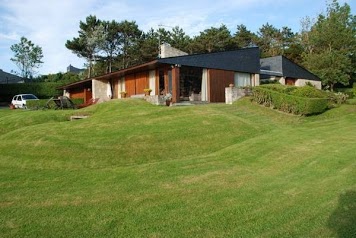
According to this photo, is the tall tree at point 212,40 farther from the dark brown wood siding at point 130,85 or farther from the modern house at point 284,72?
the dark brown wood siding at point 130,85

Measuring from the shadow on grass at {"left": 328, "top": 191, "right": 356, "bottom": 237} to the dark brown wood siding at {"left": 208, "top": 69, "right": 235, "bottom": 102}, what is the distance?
18.6 meters

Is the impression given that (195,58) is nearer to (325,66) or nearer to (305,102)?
(305,102)

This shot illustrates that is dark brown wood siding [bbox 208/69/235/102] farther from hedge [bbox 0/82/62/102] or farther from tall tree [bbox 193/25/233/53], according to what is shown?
tall tree [bbox 193/25/233/53]

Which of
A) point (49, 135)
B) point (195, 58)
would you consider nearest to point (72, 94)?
point (195, 58)

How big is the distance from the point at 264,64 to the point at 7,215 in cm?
3402

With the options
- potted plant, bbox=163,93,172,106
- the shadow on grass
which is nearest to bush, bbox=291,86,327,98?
potted plant, bbox=163,93,172,106

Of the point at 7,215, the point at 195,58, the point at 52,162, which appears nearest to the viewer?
the point at 7,215

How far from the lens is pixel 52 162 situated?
8961mm

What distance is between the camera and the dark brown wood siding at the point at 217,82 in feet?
78.1

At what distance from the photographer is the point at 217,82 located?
24297 mm

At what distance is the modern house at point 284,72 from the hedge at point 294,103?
14217 millimetres

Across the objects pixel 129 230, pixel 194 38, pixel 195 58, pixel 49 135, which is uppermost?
pixel 194 38

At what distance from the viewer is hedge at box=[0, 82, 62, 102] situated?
4119 centimetres

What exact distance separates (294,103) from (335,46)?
28.1m
